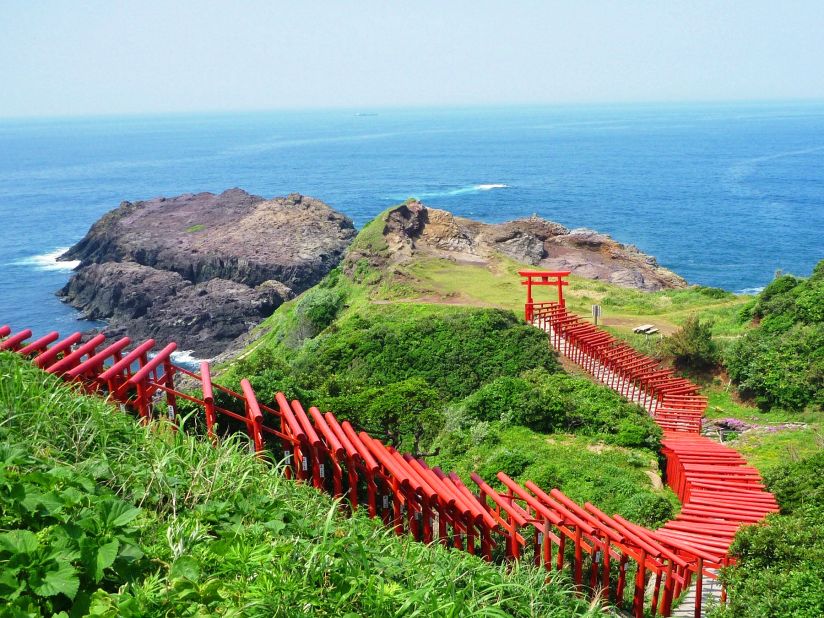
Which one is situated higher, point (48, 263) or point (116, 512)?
point (116, 512)

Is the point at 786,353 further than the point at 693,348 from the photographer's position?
No

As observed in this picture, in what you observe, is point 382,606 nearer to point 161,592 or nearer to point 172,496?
point 161,592

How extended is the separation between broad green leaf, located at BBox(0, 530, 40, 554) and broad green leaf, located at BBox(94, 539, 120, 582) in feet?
1.29

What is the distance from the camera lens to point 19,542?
457cm

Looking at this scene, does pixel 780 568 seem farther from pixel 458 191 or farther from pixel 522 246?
pixel 458 191

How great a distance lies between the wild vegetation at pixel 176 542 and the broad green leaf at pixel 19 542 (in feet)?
0.03

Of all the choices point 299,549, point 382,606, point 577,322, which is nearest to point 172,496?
point 299,549

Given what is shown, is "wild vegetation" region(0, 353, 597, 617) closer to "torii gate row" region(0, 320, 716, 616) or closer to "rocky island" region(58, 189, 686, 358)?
"torii gate row" region(0, 320, 716, 616)

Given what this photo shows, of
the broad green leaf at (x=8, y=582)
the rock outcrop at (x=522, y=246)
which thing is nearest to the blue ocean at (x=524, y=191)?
the rock outcrop at (x=522, y=246)

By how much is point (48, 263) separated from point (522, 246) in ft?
167

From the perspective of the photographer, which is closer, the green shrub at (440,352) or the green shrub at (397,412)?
the green shrub at (397,412)

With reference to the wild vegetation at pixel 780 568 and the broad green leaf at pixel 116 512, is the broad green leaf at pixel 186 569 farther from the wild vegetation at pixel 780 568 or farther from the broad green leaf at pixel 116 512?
the wild vegetation at pixel 780 568

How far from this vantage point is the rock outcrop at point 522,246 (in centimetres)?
4753

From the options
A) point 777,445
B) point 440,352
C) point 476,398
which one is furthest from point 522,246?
point 777,445
